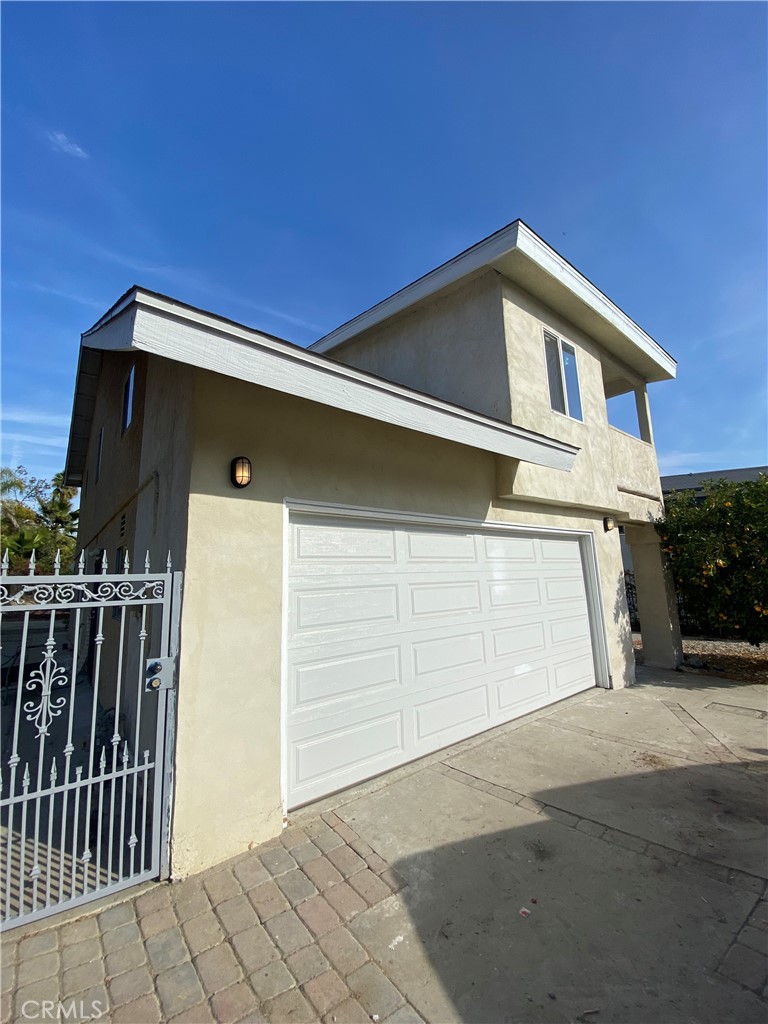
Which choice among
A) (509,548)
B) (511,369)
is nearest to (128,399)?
(511,369)

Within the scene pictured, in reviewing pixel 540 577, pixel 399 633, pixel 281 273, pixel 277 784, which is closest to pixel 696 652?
pixel 540 577

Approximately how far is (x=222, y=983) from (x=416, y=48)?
935cm

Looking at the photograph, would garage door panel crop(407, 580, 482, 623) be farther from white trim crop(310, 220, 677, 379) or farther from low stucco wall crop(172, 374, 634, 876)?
white trim crop(310, 220, 677, 379)

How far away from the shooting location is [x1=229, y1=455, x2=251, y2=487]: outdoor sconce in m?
3.21

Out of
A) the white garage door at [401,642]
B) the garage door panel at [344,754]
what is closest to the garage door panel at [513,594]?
the white garage door at [401,642]

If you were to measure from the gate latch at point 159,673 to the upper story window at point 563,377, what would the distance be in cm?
610

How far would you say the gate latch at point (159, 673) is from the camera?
2.74 meters

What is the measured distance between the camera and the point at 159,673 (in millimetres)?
2766

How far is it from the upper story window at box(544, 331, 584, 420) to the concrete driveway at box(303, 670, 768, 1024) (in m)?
4.77

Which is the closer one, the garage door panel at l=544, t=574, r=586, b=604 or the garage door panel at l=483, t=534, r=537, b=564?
the garage door panel at l=483, t=534, r=537, b=564

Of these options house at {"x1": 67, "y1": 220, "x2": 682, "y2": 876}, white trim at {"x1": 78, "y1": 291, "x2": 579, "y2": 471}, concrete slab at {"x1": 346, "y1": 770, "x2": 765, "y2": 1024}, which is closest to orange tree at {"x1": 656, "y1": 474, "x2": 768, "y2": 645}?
house at {"x1": 67, "y1": 220, "x2": 682, "y2": 876}

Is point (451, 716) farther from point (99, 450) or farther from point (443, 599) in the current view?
point (99, 450)

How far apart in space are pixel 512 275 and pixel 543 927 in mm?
6919

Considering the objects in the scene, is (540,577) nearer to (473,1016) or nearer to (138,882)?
(473,1016)
